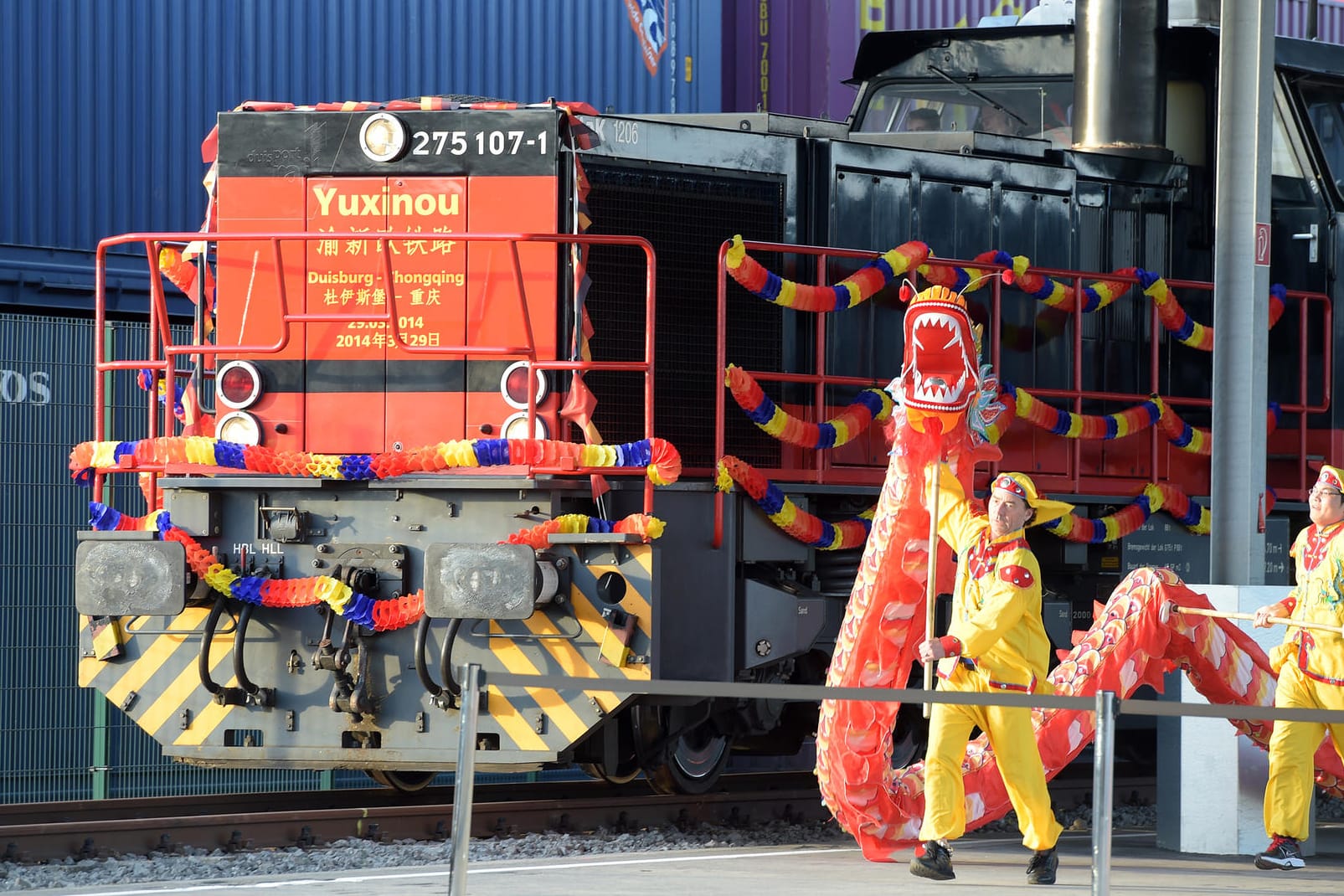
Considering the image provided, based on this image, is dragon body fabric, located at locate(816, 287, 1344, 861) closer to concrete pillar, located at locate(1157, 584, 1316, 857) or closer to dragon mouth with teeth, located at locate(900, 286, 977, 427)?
dragon mouth with teeth, located at locate(900, 286, 977, 427)

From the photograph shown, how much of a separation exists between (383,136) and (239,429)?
146 centimetres

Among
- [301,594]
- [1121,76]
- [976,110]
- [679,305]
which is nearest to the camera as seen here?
[301,594]

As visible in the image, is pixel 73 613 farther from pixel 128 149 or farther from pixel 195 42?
pixel 195 42

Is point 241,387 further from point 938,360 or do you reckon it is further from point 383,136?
point 938,360

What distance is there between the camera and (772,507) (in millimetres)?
8148

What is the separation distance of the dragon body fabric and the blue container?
256 inches

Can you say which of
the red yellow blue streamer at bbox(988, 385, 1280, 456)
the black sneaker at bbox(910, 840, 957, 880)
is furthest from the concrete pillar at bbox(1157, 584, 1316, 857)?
the black sneaker at bbox(910, 840, 957, 880)

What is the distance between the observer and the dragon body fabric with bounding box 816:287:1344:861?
732 cm

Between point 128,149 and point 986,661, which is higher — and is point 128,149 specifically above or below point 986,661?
above

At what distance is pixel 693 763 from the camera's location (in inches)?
350

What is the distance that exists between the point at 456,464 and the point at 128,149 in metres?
6.26

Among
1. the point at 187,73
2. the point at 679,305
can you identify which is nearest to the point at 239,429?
the point at 679,305

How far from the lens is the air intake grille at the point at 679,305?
8.30 m

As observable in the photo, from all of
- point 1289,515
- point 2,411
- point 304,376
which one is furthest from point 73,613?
point 1289,515
